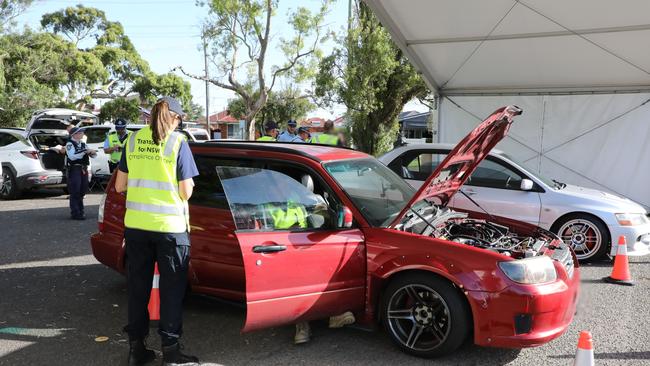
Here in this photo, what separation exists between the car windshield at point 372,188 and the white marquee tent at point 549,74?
18.1 ft

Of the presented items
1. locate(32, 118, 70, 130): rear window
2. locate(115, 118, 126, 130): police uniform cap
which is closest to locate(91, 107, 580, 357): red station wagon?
locate(115, 118, 126, 130): police uniform cap

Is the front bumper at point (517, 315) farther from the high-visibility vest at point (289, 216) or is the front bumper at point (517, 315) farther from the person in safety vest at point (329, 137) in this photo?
the person in safety vest at point (329, 137)

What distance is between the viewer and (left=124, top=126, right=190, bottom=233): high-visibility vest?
333 centimetres

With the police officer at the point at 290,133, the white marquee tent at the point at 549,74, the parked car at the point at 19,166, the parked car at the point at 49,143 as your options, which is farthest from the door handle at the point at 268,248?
the parked car at the point at 19,166

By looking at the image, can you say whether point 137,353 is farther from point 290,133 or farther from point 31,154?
point 31,154

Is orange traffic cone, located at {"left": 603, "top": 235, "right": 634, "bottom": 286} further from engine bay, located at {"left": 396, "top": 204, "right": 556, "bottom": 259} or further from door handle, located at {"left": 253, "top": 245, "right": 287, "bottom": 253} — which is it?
door handle, located at {"left": 253, "top": 245, "right": 287, "bottom": 253}

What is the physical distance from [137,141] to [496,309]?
2.66 meters

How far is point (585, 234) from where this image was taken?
6.77m

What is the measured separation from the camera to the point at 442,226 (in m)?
4.30

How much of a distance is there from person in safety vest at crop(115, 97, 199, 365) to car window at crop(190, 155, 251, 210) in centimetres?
88

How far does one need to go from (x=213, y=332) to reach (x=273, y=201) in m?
1.24

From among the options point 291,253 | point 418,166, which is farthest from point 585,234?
point 291,253

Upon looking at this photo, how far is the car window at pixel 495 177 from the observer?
7.11 metres

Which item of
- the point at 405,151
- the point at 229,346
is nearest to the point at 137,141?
the point at 229,346
